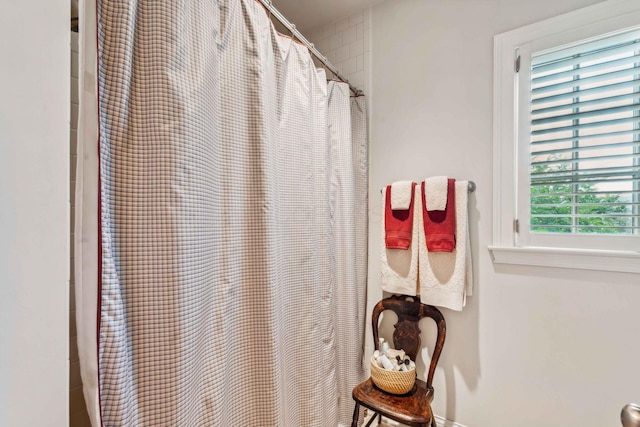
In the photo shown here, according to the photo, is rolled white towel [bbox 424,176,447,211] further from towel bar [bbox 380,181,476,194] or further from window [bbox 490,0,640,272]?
window [bbox 490,0,640,272]

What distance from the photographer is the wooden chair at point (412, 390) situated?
1246 mm

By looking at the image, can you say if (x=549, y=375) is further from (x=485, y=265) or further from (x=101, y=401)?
(x=101, y=401)

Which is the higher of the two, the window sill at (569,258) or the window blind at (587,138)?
the window blind at (587,138)

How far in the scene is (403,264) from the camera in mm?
1573

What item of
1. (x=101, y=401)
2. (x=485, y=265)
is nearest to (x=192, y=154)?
(x=101, y=401)

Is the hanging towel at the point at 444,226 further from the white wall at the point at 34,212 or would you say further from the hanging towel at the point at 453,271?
the white wall at the point at 34,212

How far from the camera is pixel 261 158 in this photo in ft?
3.24

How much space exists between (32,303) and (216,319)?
53cm

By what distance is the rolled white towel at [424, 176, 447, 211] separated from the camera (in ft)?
4.62

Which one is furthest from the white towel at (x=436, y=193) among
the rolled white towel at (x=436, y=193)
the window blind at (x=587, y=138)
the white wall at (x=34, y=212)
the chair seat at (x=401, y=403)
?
the white wall at (x=34, y=212)

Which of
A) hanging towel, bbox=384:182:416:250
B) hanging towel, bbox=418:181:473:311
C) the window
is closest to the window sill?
the window

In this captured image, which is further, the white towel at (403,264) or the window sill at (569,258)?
the white towel at (403,264)

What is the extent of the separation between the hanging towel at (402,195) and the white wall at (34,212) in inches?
54.8

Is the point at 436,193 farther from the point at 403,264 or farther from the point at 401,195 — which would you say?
the point at 403,264
